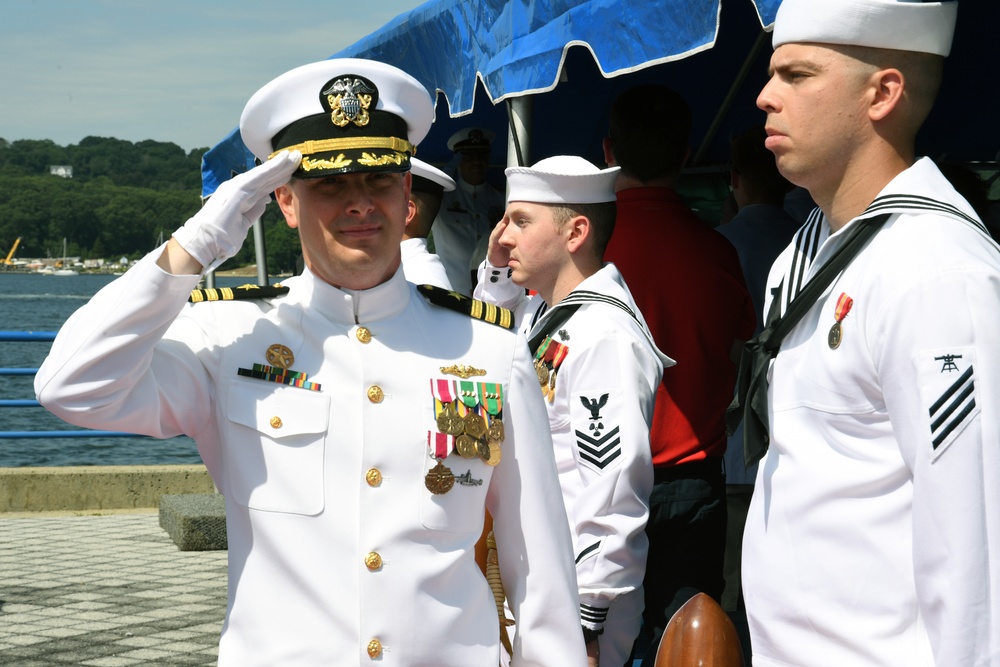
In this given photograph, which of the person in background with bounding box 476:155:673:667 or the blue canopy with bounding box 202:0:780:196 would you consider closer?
the blue canopy with bounding box 202:0:780:196

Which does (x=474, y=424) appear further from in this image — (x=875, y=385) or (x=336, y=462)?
(x=875, y=385)

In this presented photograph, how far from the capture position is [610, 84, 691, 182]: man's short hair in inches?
166

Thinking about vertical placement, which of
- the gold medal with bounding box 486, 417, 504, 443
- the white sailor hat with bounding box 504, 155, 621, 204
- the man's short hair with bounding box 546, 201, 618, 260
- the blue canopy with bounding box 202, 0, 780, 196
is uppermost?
the blue canopy with bounding box 202, 0, 780, 196

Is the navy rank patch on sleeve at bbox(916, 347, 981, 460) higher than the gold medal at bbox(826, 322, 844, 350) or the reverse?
the reverse

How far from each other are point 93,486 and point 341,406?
908cm

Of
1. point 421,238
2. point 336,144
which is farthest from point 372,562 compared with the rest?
point 421,238

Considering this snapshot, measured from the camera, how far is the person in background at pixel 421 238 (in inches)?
212

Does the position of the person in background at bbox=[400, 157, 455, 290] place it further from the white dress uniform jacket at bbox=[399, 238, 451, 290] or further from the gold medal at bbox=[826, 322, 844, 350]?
the gold medal at bbox=[826, 322, 844, 350]

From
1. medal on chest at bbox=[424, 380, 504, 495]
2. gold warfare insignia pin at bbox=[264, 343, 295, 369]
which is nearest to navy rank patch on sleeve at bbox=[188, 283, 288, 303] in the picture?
gold warfare insignia pin at bbox=[264, 343, 295, 369]

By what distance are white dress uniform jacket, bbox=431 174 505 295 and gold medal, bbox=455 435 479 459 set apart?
5.67m

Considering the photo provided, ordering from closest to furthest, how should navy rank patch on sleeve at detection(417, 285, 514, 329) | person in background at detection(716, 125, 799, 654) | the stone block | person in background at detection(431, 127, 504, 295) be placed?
navy rank patch on sleeve at detection(417, 285, 514, 329) < person in background at detection(716, 125, 799, 654) < person in background at detection(431, 127, 504, 295) < the stone block

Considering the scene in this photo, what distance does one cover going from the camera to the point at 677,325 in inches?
159

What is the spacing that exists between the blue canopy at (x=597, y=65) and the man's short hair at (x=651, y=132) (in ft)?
0.73

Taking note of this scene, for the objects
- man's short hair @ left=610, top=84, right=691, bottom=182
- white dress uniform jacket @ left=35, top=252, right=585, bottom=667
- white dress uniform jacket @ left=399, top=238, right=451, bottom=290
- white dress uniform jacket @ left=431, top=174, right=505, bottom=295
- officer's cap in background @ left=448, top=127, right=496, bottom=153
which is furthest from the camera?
white dress uniform jacket @ left=431, top=174, right=505, bottom=295
